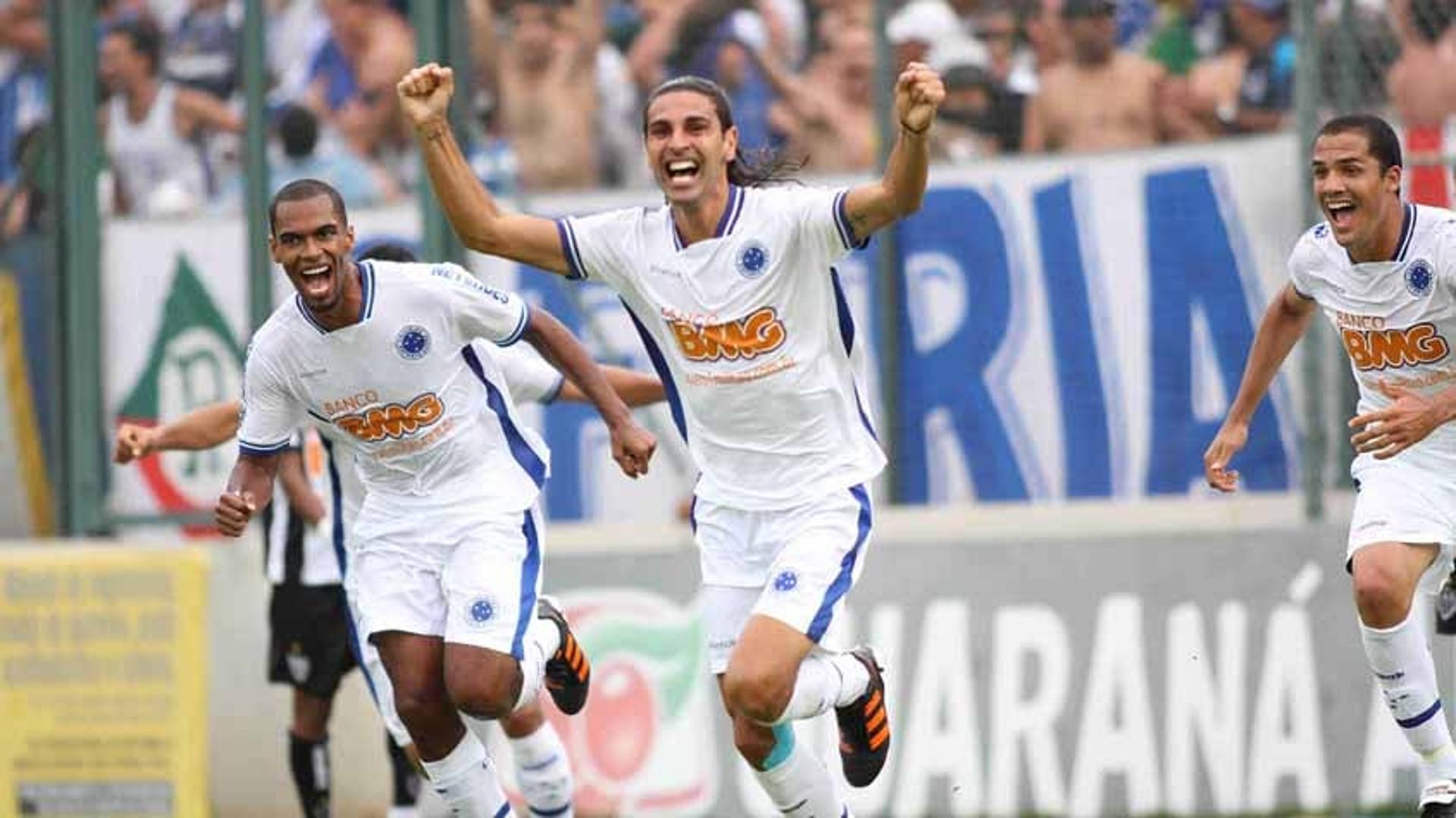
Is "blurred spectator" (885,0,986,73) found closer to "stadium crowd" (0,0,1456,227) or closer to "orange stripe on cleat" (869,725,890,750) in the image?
"stadium crowd" (0,0,1456,227)

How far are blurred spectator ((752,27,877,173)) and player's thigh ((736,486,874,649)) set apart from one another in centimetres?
429

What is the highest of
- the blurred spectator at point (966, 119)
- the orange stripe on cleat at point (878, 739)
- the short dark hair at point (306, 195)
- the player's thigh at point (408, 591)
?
the blurred spectator at point (966, 119)

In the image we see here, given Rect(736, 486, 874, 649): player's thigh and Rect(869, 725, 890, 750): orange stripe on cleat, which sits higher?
Rect(736, 486, 874, 649): player's thigh

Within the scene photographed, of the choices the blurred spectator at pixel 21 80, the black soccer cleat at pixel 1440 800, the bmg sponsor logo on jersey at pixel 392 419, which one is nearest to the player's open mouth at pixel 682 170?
the bmg sponsor logo on jersey at pixel 392 419

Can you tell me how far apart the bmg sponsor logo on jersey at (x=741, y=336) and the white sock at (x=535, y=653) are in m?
1.26

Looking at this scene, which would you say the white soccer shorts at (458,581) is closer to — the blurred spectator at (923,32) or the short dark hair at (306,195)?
the short dark hair at (306,195)

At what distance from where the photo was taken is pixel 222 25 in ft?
48.0

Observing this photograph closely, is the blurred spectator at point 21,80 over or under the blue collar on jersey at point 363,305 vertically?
over

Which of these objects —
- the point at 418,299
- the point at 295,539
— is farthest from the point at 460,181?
the point at 295,539

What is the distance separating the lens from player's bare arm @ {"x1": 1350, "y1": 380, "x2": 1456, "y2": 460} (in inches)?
356

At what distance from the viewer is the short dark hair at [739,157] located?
918 centimetres

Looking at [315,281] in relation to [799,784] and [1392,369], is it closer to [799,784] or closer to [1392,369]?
[799,784]

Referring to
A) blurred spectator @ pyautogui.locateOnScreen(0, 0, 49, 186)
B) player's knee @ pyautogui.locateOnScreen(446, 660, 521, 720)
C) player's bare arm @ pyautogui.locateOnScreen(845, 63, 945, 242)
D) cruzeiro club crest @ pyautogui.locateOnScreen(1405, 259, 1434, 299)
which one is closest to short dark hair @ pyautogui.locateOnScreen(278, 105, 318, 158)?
blurred spectator @ pyautogui.locateOnScreen(0, 0, 49, 186)

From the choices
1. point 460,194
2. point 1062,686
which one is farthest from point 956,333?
point 460,194
